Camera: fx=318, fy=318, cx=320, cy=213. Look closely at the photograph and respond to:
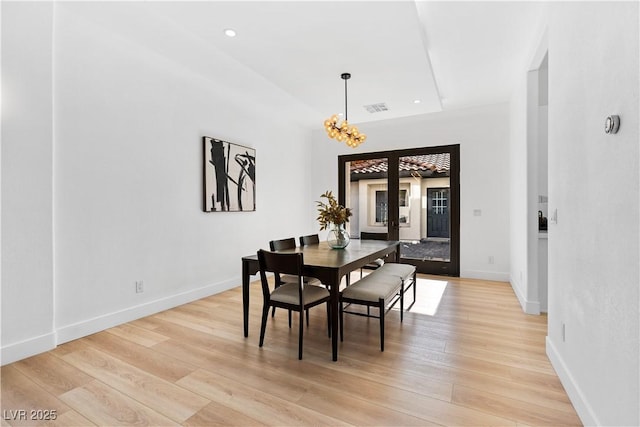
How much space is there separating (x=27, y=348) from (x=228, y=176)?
2.70 metres

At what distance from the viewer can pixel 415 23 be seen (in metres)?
2.70

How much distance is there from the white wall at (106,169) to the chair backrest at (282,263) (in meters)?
1.62

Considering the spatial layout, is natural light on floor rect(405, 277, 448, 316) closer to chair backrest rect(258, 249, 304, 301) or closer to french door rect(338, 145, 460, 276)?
french door rect(338, 145, 460, 276)

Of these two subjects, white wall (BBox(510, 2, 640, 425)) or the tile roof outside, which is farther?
the tile roof outside

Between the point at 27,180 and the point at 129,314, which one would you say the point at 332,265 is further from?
the point at 27,180

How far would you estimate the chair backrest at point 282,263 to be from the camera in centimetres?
246

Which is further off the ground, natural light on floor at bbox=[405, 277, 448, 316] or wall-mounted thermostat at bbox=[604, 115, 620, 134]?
wall-mounted thermostat at bbox=[604, 115, 620, 134]

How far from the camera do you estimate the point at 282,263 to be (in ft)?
8.30

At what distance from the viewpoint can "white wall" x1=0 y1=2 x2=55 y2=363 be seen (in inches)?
93.1

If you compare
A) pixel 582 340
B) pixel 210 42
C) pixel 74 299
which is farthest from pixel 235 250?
pixel 582 340

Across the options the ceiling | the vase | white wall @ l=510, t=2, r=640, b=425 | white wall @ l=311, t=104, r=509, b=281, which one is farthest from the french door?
white wall @ l=510, t=2, r=640, b=425

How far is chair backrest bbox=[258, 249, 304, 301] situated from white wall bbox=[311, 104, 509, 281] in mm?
3789

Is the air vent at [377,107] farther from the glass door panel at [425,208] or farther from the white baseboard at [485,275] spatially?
the white baseboard at [485,275]

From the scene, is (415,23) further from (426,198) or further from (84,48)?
(426,198)
